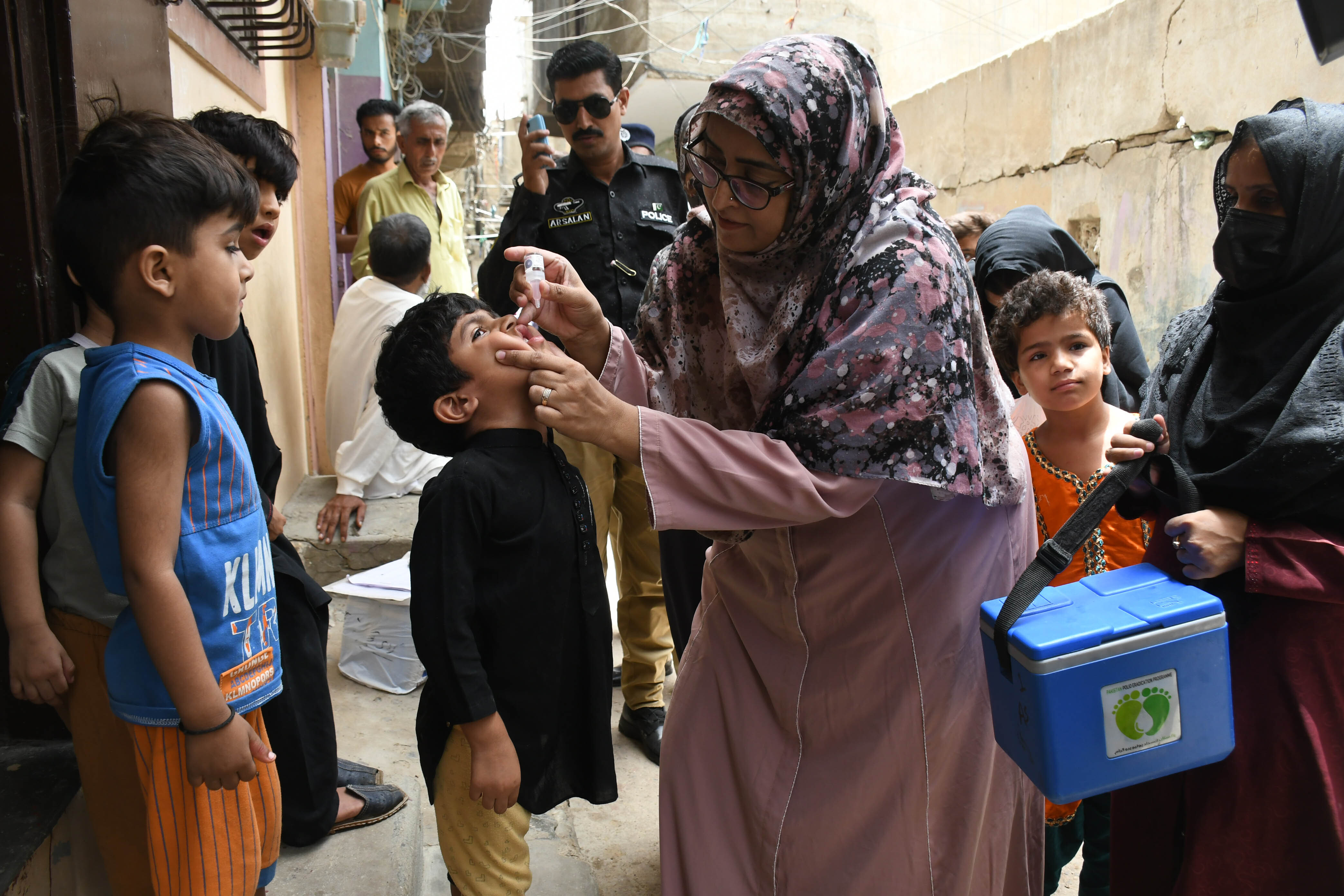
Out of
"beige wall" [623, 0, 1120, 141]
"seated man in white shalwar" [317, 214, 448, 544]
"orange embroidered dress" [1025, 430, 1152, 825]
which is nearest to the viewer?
A: "orange embroidered dress" [1025, 430, 1152, 825]

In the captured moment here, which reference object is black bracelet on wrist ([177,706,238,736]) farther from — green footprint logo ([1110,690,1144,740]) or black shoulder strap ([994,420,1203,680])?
green footprint logo ([1110,690,1144,740])

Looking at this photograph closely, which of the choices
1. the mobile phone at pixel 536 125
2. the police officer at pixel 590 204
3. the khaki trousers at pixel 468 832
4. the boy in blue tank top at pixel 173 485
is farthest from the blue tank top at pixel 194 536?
the mobile phone at pixel 536 125

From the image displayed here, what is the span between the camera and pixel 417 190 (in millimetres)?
5320

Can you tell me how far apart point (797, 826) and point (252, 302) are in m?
2.91

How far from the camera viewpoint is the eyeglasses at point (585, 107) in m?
3.36

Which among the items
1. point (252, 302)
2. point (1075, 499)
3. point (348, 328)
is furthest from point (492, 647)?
point (348, 328)

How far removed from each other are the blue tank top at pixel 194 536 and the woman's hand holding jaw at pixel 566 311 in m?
0.58

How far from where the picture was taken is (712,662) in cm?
187

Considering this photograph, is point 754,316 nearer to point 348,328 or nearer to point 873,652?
point 873,652

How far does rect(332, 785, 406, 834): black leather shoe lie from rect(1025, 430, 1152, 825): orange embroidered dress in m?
1.58

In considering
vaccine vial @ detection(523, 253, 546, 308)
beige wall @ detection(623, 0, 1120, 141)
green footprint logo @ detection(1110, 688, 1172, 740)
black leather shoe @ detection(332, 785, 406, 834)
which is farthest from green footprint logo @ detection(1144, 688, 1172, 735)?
beige wall @ detection(623, 0, 1120, 141)

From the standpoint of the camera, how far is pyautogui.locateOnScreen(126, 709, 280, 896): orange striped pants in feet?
4.77

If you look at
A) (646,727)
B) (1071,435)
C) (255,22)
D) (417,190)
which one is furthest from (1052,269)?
(417,190)

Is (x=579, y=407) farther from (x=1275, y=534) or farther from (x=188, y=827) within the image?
(x=1275, y=534)
